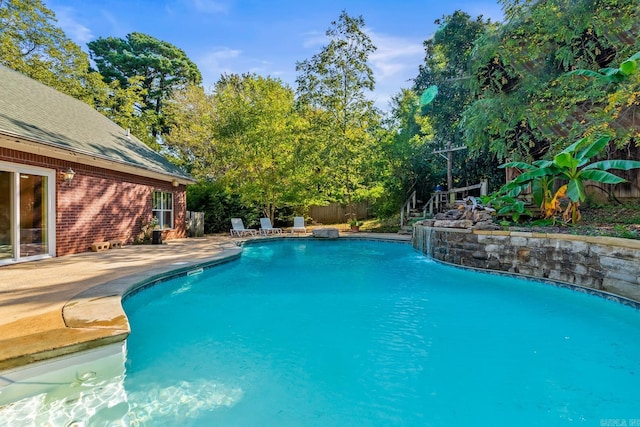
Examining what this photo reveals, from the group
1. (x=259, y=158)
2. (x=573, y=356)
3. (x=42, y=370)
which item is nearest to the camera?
(x=42, y=370)

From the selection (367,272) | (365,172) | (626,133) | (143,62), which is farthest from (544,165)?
(143,62)

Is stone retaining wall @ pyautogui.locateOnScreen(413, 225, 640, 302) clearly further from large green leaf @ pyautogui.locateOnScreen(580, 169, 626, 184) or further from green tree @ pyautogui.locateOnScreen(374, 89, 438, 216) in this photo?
green tree @ pyautogui.locateOnScreen(374, 89, 438, 216)

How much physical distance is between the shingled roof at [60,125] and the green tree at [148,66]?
49.3 ft

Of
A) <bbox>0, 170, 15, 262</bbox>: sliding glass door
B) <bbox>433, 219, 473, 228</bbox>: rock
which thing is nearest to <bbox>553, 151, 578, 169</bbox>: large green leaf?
<bbox>433, 219, 473, 228</bbox>: rock

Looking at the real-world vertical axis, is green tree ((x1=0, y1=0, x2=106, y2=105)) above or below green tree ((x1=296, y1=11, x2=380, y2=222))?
above

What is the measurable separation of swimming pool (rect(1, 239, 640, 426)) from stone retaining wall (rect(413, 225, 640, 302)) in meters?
0.40

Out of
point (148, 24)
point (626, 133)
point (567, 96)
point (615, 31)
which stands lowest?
point (626, 133)

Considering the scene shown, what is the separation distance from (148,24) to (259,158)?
712 cm

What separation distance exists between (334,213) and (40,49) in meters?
18.9

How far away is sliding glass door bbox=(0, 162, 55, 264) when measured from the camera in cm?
713

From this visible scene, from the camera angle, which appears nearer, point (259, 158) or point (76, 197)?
point (76, 197)

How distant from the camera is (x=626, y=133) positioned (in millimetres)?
7582

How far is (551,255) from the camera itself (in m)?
7.14

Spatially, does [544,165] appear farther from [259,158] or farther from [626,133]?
[259,158]
